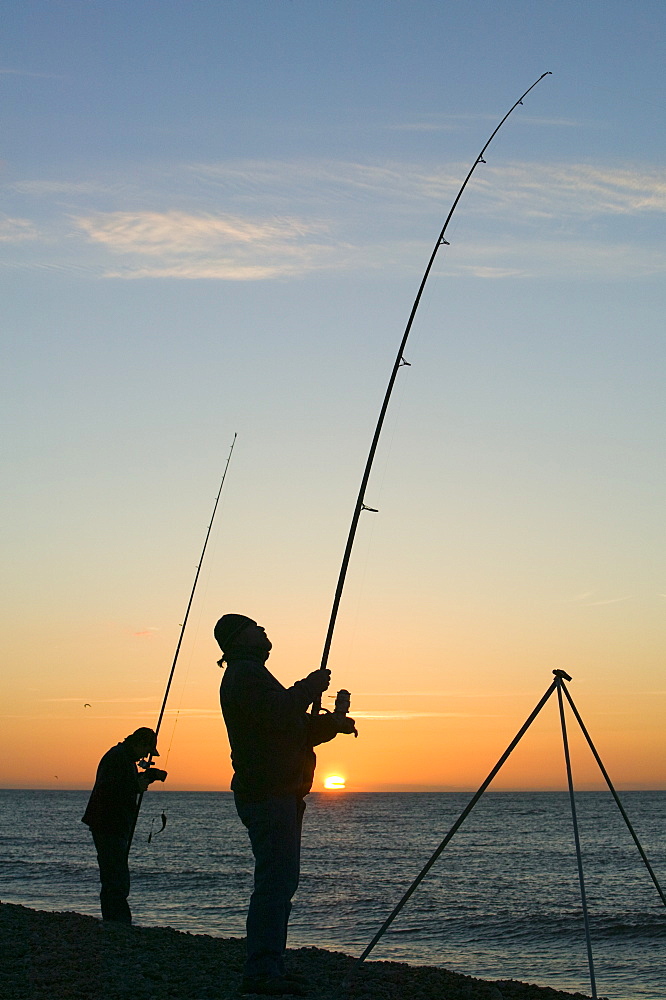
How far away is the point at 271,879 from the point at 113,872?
329 centimetres

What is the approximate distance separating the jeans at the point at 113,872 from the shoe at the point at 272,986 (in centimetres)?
290

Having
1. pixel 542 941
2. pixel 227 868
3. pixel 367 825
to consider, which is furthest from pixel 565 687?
pixel 367 825

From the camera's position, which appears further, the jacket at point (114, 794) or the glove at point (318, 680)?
the jacket at point (114, 794)

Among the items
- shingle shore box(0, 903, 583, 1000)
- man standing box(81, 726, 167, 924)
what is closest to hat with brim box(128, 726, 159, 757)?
man standing box(81, 726, 167, 924)

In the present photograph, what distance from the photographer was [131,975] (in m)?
5.16

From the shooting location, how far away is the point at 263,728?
448 centimetres

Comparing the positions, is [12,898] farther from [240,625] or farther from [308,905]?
[240,625]

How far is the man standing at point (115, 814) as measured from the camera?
22.9 ft

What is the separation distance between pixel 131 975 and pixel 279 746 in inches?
71.6

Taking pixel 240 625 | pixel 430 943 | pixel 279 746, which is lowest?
pixel 430 943

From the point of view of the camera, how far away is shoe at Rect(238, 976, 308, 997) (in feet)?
14.1

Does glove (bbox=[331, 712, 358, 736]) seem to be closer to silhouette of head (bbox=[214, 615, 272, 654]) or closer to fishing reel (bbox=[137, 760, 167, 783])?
silhouette of head (bbox=[214, 615, 272, 654])

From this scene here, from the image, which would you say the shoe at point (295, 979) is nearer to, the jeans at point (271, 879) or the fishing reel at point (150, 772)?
the jeans at point (271, 879)

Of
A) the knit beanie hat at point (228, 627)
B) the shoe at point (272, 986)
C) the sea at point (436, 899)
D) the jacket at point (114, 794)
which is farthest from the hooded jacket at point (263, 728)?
the sea at point (436, 899)
